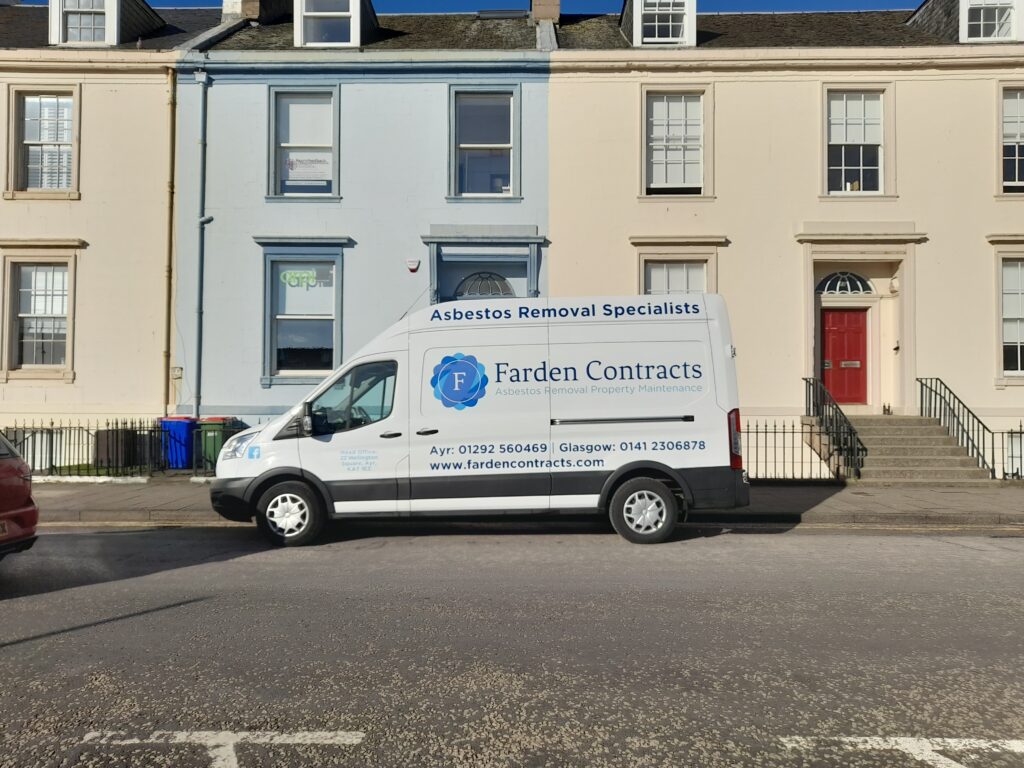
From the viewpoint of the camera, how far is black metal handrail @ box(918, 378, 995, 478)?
12.8 metres

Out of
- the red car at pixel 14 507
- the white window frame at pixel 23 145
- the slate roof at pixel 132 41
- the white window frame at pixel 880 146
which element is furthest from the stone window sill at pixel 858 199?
the white window frame at pixel 23 145

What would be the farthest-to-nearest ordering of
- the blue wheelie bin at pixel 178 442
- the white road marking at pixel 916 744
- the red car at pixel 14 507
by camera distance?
the blue wheelie bin at pixel 178 442, the red car at pixel 14 507, the white road marking at pixel 916 744

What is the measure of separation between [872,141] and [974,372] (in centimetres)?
483

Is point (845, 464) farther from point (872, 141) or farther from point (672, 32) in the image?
point (672, 32)

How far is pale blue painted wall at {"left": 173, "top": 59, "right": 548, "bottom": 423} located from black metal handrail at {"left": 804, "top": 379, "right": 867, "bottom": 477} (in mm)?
5619

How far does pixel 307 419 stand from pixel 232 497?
119 cm

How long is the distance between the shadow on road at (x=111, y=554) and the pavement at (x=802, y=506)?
2.44ft

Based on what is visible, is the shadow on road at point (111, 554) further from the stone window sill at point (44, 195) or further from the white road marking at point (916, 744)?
the stone window sill at point (44, 195)

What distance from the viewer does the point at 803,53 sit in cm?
1385

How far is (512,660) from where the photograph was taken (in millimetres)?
4223

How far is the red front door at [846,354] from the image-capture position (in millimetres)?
14289

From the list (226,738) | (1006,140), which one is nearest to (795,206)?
(1006,140)

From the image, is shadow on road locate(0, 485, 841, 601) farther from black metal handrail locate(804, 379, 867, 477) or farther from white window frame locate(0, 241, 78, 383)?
white window frame locate(0, 241, 78, 383)

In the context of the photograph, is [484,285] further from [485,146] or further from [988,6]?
[988,6]
